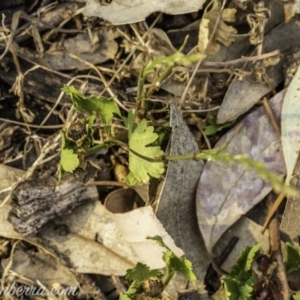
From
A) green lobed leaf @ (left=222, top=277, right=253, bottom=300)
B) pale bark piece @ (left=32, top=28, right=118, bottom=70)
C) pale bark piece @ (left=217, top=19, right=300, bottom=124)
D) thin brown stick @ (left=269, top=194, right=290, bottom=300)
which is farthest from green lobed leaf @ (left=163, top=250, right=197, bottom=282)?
pale bark piece @ (left=32, top=28, right=118, bottom=70)

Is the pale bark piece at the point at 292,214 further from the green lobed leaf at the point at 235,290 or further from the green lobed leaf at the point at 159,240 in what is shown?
the green lobed leaf at the point at 159,240

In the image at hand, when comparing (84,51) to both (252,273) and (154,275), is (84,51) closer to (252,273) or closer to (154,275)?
(154,275)

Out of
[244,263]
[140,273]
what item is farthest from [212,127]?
[140,273]

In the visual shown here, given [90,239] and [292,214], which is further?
[90,239]

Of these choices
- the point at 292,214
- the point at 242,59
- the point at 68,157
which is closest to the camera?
the point at 68,157

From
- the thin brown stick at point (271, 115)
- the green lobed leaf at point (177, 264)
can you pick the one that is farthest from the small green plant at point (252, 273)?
the thin brown stick at point (271, 115)

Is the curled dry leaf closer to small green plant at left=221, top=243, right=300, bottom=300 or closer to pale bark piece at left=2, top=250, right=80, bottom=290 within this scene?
small green plant at left=221, top=243, right=300, bottom=300

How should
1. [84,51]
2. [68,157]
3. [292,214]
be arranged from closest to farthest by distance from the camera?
[68,157]
[292,214]
[84,51]

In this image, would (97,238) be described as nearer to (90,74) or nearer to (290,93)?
(90,74)
